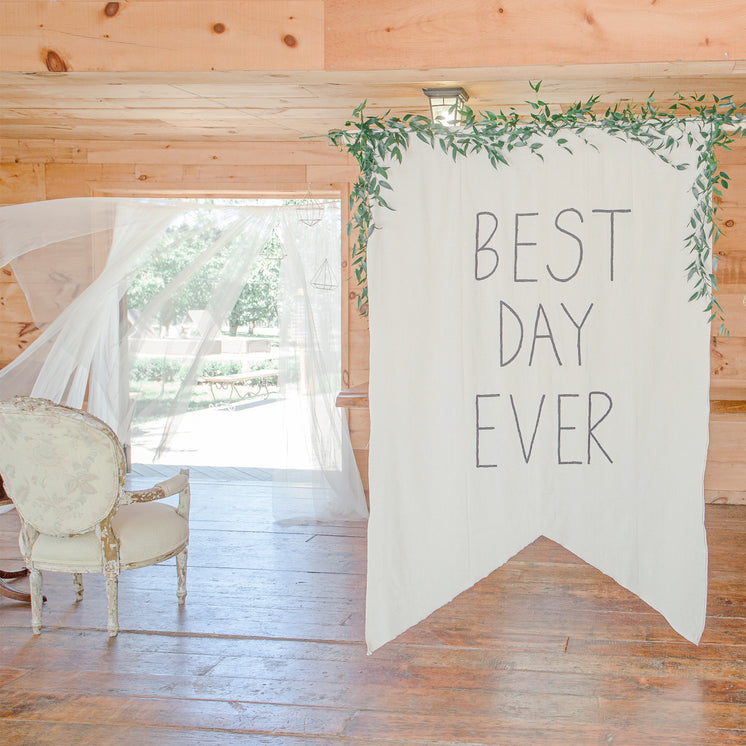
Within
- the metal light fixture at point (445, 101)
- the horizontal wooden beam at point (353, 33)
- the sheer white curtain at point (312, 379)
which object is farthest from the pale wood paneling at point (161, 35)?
the sheer white curtain at point (312, 379)

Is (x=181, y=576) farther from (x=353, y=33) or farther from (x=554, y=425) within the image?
(x=353, y=33)

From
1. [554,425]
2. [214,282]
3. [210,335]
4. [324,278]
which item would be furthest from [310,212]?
[554,425]

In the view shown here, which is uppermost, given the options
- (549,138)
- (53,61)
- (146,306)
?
(53,61)

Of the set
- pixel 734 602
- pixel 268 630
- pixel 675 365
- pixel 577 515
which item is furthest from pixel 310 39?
pixel 734 602

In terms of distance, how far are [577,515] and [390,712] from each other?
843 mm

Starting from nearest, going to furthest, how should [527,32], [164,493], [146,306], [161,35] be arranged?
[527,32] < [161,35] < [164,493] < [146,306]

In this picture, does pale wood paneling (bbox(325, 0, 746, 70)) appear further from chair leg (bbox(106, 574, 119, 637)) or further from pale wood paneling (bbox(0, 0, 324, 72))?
chair leg (bbox(106, 574, 119, 637))

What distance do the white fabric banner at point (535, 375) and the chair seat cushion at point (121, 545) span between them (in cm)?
89

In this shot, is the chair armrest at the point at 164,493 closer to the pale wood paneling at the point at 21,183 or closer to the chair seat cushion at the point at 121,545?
the chair seat cushion at the point at 121,545

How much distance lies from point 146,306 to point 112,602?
197cm

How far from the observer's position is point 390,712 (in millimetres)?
2432

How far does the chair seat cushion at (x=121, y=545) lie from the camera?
9.61ft

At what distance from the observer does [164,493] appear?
307 centimetres

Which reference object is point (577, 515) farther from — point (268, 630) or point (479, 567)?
point (268, 630)
